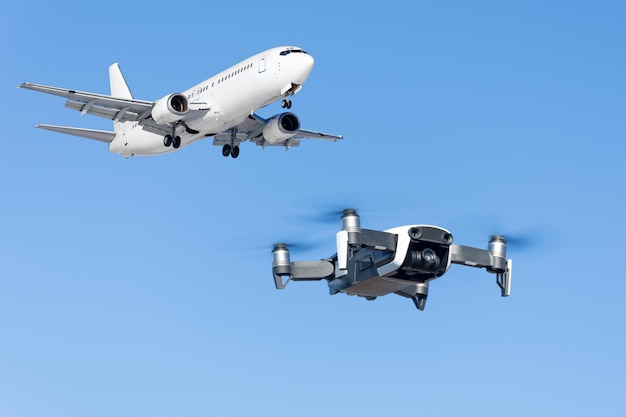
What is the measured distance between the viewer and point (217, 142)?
6531cm

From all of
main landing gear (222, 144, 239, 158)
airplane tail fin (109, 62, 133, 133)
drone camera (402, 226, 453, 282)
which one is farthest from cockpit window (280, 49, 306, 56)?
drone camera (402, 226, 453, 282)

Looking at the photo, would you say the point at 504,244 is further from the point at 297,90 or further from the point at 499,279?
the point at 297,90

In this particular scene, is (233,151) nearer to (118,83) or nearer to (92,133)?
(92,133)

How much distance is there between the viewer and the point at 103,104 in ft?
201

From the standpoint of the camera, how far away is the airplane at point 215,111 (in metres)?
57.0

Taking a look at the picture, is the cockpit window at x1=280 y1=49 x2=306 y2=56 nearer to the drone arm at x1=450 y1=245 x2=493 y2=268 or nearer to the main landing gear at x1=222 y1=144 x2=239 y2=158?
the main landing gear at x1=222 y1=144 x2=239 y2=158

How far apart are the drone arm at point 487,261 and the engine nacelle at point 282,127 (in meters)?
22.6

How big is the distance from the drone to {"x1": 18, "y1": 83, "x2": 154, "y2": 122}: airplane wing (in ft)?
70.9

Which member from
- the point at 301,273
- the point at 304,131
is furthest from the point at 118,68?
the point at 301,273

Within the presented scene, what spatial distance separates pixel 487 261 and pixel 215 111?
2160 centimetres

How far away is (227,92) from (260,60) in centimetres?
227

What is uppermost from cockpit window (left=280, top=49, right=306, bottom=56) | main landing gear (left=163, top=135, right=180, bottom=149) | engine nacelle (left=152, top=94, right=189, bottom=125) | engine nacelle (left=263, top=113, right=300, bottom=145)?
cockpit window (left=280, top=49, right=306, bottom=56)

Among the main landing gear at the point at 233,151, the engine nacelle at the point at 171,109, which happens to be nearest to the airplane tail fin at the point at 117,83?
the main landing gear at the point at 233,151

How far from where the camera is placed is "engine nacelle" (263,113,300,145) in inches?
2458
